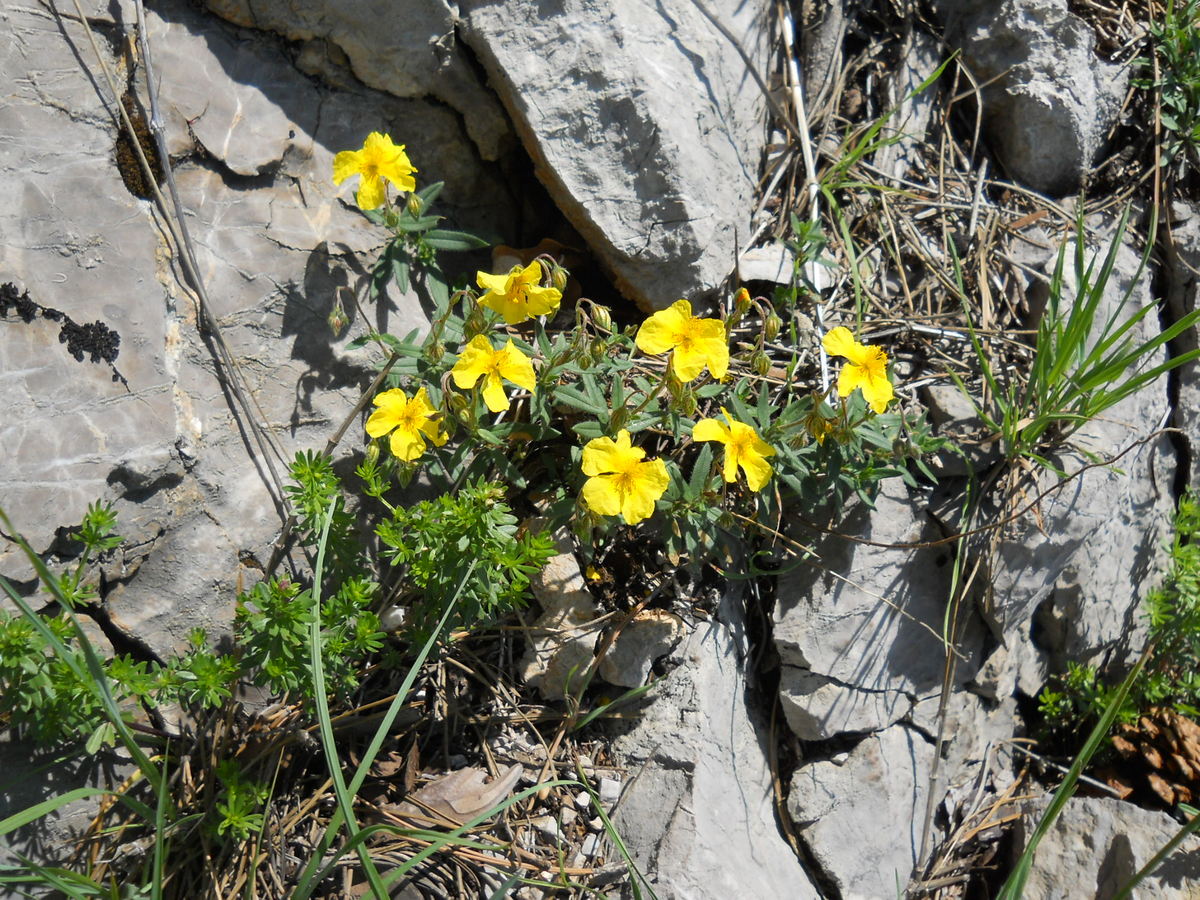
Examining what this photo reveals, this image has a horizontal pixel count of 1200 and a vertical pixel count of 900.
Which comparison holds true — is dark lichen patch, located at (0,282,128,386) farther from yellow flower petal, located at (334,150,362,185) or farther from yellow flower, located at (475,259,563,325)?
yellow flower, located at (475,259,563,325)

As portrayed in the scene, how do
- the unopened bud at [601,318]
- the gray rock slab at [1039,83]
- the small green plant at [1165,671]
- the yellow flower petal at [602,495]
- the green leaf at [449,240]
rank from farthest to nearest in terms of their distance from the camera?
the gray rock slab at [1039,83], the small green plant at [1165,671], the green leaf at [449,240], the unopened bud at [601,318], the yellow flower petal at [602,495]

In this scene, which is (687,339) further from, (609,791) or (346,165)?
(609,791)

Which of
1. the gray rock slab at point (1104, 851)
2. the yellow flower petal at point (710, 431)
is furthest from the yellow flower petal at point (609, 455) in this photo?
the gray rock slab at point (1104, 851)

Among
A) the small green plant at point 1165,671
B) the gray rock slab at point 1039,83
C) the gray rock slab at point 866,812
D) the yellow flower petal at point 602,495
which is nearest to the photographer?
the yellow flower petal at point 602,495

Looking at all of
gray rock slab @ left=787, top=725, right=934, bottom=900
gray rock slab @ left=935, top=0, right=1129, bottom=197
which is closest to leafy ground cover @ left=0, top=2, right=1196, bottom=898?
gray rock slab @ left=787, top=725, right=934, bottom=900

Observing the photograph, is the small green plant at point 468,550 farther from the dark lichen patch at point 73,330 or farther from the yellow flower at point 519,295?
the dark lichen patch at point 73,330

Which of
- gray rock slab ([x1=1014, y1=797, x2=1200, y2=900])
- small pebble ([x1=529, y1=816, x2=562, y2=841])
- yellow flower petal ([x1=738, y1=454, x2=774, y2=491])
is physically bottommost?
small pebble ([x1=529, y1=816, x2=562, y2=841])
